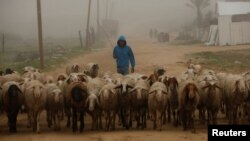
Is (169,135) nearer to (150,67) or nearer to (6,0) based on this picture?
(150,67)

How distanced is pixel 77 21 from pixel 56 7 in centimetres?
2275

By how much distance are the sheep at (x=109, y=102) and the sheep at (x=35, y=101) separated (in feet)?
5.28

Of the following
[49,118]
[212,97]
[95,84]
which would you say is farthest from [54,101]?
[212,97]

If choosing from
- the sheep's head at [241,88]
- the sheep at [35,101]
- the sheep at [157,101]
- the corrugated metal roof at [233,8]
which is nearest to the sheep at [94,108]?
the sheep at [35,101]

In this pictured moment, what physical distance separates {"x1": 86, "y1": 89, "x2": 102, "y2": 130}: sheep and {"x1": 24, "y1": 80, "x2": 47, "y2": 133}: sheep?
4.24ft

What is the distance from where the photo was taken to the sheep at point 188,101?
41.7ft

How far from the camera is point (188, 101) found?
1284 centimetres

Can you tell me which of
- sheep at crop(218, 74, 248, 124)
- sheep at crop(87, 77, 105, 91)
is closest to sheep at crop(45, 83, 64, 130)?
sheep at crop(87, 77, 105, 91)

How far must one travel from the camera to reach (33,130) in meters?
13.4

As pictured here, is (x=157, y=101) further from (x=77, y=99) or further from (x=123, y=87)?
(x=77, y=99)

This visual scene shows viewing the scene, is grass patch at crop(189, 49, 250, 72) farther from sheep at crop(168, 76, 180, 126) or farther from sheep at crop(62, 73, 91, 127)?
sheep at crop(62, 73, 91, 127)

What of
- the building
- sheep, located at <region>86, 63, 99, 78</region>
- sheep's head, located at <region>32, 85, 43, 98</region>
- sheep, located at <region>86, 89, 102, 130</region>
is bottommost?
sheep, located at <region>86, 89, 102, 130</region>

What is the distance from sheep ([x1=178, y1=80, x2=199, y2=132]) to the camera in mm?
12703

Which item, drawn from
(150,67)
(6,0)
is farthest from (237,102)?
(6,0)
